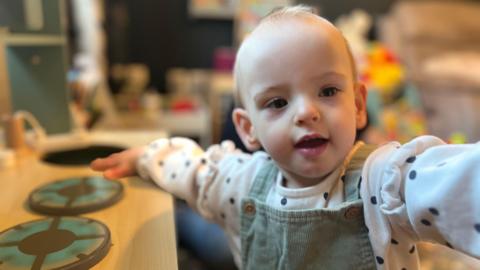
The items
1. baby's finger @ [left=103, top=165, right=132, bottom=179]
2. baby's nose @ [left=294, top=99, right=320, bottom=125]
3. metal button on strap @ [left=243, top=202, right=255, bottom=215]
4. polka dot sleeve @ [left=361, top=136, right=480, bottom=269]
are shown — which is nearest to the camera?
polka dot sleeve @ [left=361, top=136, right=480, bottom=269]

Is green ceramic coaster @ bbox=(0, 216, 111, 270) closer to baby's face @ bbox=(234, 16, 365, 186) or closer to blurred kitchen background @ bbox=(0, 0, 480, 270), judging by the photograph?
baby's face @ bbox=(234, 16, 365, 186)

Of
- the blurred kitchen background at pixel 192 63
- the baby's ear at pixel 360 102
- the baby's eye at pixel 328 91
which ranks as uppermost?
the baby's eye at pixel 328 91

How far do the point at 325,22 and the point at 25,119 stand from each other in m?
0.73

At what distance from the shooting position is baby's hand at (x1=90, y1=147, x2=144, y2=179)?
2.36 ft

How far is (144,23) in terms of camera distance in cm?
270

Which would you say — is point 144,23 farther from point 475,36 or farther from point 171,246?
point 171,246

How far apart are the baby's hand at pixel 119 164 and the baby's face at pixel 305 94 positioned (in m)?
0.29

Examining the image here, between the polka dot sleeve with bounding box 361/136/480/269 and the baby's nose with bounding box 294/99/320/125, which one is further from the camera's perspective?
the baby's nose with bounding box 294/99/320/125

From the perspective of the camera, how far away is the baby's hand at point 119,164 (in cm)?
72

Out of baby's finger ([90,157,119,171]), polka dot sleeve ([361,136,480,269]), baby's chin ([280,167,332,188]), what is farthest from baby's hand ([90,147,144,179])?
polka dot sleeve ([361,136,480,269])

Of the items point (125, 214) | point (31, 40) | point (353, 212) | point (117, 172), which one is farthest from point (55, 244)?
point (31, 40)

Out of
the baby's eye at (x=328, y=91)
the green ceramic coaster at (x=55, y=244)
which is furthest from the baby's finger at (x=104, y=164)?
the baby's eye at (x=328, y=91)

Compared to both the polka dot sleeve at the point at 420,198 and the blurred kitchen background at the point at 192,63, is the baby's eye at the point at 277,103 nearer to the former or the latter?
the polka dot sleeve at the point at 420,198

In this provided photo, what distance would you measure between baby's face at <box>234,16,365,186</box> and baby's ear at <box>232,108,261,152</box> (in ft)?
0.21
